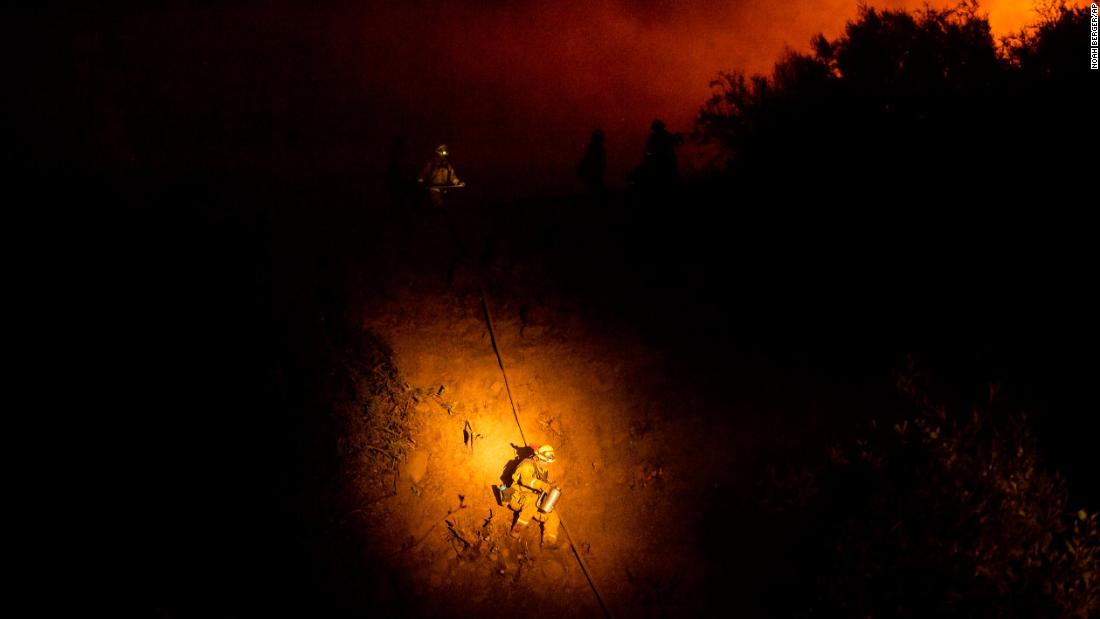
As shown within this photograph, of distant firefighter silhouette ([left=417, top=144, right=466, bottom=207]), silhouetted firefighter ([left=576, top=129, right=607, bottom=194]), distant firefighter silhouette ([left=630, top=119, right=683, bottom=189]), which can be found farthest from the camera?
silhouetted firefighter ([left=576, top=129, right=607, bottom=194])

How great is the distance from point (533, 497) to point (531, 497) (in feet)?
0.08

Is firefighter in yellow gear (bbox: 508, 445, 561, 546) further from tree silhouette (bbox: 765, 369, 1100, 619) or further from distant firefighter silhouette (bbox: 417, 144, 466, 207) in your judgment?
distant firefighter silhouette (bbox: 417, 144, 466, 207)

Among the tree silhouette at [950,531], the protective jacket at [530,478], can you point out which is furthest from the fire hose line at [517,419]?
the tree silhouette at [950,531]

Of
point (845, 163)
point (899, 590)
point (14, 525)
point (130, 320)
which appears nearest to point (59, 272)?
point (130, 320)

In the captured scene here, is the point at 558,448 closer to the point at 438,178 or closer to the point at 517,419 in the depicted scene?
the point at 517,419

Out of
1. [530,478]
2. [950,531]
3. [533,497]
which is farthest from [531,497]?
[950,531]

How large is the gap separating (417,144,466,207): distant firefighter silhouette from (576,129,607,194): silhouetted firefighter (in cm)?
364

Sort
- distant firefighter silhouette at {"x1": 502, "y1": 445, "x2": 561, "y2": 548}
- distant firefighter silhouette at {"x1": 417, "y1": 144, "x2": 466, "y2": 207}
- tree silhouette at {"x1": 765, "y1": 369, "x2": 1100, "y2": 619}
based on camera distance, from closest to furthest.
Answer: tree silhouette at {"x1": 765, "y1": 369, "x2": 1100, "y2": 619}
distant firefighter silhouette at {"x1": 502, "y1": 445, "x2": 561, "y2": 548}
distant firefighter silhouette at {"x1": 417, "y1": 144, "x2": 466, "y2": 207}

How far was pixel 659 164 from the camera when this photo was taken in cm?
1324

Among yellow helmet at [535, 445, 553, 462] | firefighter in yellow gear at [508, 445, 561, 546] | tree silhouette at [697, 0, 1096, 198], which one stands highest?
tree silhouette at [697, 0, 1096, 198]

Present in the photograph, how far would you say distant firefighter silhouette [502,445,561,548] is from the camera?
7.31 metres

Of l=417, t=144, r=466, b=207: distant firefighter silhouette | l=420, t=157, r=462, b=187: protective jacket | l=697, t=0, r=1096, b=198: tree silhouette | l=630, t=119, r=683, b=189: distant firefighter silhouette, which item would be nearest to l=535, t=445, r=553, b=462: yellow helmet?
l=417, t=144, r=466, b=207: distant firefighter silhouette

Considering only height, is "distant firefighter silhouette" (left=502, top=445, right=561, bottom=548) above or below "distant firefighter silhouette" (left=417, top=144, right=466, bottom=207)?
below

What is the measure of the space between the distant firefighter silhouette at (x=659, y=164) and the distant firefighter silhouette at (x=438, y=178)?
3919mm
